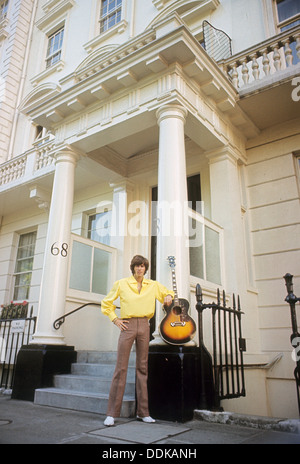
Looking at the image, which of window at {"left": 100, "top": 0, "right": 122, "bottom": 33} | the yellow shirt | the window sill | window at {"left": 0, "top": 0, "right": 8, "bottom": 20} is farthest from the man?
window at {"left": 0, "top": 0, "right": 8, "bottom": 20}

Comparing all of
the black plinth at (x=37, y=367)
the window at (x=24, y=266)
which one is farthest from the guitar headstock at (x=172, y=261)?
the window at (x=24, y=266)

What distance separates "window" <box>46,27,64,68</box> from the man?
12.3 m

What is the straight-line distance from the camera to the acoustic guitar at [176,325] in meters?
4.24

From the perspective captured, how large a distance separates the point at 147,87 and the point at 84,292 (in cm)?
404

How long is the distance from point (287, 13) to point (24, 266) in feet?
33.9

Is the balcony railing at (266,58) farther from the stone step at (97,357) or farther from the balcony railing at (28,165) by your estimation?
the stone step at (97,357)

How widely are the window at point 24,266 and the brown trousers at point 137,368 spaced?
331 inches

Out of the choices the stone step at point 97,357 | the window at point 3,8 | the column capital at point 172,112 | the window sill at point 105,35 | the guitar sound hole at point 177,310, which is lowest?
the stone step at point 97,357

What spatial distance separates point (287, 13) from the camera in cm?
802

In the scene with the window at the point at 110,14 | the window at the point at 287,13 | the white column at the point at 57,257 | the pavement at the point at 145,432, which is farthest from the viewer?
the window at the point at 110,14

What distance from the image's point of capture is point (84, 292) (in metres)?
7.12

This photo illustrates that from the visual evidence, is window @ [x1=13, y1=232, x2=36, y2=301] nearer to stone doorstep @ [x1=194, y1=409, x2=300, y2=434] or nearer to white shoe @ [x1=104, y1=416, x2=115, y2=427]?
white shoe @ [x1=104, y1=416, x2=115, y2=427]

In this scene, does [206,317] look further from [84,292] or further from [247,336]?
[84,292]

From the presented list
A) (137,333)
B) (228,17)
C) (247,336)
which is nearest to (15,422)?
(137,333)
